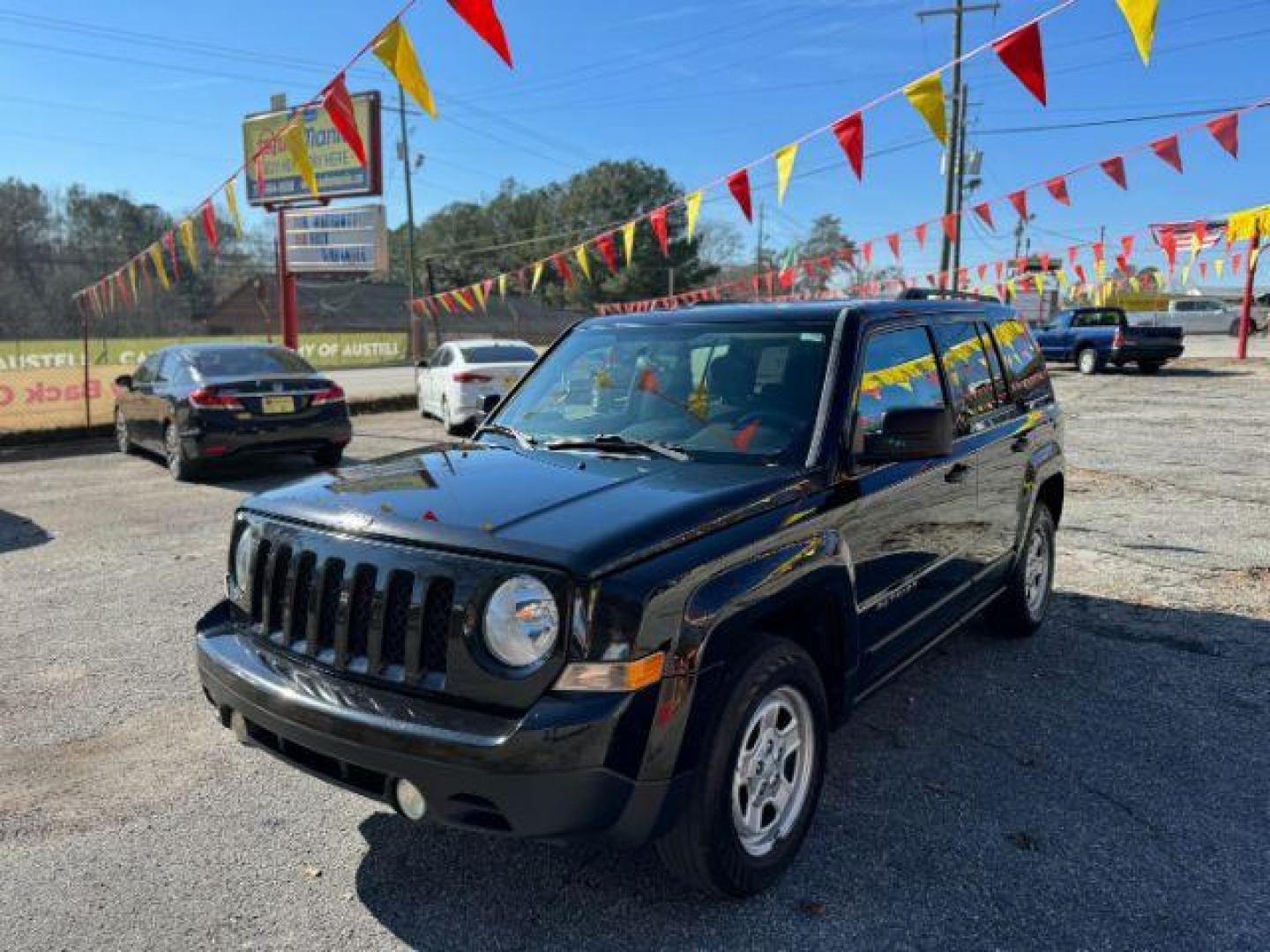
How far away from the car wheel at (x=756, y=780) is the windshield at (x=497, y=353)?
12080 mm

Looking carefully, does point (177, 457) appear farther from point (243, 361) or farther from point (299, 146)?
point (299, 146)

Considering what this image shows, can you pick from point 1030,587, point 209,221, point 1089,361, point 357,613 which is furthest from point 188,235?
point 1089,361

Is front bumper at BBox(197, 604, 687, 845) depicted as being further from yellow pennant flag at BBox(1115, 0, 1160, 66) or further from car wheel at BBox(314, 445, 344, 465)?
car wheel at BBox(314, 445, 344, 465)

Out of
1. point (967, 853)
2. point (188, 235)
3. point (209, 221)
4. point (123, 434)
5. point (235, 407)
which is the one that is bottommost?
point (967, 853)

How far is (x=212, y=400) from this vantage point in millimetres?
9609

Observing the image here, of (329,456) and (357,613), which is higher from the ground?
(357,613)

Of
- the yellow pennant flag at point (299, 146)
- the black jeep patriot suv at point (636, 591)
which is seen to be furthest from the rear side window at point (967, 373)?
the yellow pennant flag at point (299, 146)

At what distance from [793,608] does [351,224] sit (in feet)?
71.2

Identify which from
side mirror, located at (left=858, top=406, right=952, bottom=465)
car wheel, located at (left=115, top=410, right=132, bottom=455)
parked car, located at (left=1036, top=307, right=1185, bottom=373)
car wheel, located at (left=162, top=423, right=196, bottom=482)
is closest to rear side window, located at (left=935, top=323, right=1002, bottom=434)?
side mirror, located at (left=858, top=406, right=952, bottom=465)

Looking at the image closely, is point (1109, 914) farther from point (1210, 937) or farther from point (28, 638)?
point (28, 638)

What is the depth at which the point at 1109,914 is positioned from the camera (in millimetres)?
2652

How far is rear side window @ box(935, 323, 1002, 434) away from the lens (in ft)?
13.4

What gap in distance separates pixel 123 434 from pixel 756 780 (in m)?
12.1

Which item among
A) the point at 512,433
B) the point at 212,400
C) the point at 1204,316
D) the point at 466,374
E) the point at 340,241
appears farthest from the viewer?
the point at 1204,316
